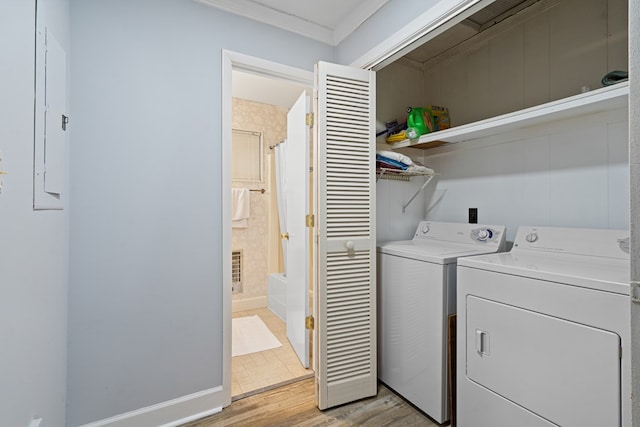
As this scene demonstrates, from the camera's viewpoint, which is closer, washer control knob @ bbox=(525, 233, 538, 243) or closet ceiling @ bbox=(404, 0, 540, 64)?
washer control knob @ bbox=(525, 233, 538, 243)

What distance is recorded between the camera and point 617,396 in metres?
1.02

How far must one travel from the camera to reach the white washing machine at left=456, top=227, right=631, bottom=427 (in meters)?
1.04

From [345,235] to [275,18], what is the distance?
4.78 ft

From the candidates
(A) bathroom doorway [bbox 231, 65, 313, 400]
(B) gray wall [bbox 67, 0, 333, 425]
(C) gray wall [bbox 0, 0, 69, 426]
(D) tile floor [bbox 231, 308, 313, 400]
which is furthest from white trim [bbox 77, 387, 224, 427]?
(A) bathroom doorway [bbox 231, 65, 313, 400]

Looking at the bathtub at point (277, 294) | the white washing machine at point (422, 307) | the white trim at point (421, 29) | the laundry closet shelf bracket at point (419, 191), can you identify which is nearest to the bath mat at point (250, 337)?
the bathtub at point (277, 294)

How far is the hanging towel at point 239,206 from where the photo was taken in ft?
11.2

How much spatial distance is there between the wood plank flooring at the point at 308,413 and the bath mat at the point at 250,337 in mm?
657

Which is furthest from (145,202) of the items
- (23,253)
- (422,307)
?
(422,307)

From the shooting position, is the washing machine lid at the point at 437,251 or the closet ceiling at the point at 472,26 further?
the closet ceiling at the point at 472,26

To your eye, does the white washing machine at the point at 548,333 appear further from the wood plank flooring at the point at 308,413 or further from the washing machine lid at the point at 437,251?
the wood plank flooring at the point at 308,413

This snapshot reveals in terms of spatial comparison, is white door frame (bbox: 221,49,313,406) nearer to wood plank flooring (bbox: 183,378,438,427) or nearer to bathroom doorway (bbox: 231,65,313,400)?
wood plank flooring (bbox: 183,378,438,427)

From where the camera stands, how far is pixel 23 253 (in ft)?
3.20

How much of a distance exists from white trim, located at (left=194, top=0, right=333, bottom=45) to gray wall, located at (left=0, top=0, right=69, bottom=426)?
85 centimetres

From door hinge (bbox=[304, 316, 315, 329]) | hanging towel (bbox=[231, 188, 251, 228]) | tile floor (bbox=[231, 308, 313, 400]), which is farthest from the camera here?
hanging towel (bbox=[231, 188, 251, 228])
